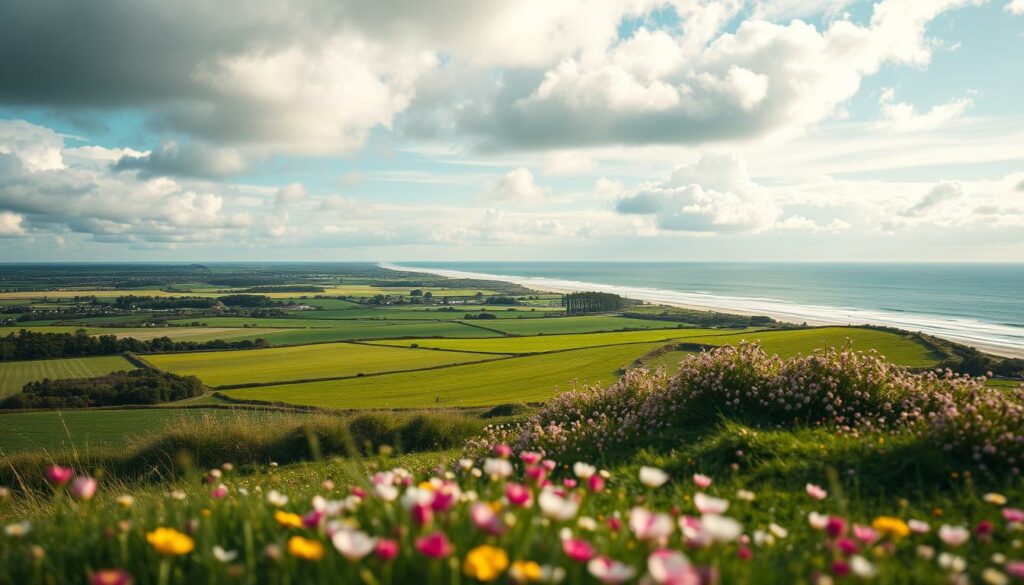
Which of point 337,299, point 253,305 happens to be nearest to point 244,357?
point 253,305

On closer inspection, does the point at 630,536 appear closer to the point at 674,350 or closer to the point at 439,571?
the point at 439,571

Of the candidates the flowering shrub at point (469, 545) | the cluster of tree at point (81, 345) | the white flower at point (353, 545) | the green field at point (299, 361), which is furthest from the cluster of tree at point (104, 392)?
the white flower at point (353, 545)

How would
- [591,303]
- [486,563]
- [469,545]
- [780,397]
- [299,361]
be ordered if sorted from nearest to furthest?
[486,563], [469,545], [780,397], [299,361], [591,303]

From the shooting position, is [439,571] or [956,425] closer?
[439,571]

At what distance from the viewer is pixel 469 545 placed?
2955mm

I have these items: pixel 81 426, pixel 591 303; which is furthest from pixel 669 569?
pixel 591 303

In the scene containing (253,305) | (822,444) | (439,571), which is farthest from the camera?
(253,305)

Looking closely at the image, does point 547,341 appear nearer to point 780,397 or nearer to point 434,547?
point 780,397

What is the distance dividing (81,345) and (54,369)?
1391cm

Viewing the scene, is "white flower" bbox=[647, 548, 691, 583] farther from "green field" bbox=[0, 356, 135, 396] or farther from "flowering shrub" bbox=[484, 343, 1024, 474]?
"green field" bbox=[0, 356, 135, 396]

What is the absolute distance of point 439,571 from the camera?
276 cm

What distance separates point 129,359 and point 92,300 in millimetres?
100568

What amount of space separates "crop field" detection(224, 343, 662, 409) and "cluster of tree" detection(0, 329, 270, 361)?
1267 inches

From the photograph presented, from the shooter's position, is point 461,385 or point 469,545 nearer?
point 469,545
